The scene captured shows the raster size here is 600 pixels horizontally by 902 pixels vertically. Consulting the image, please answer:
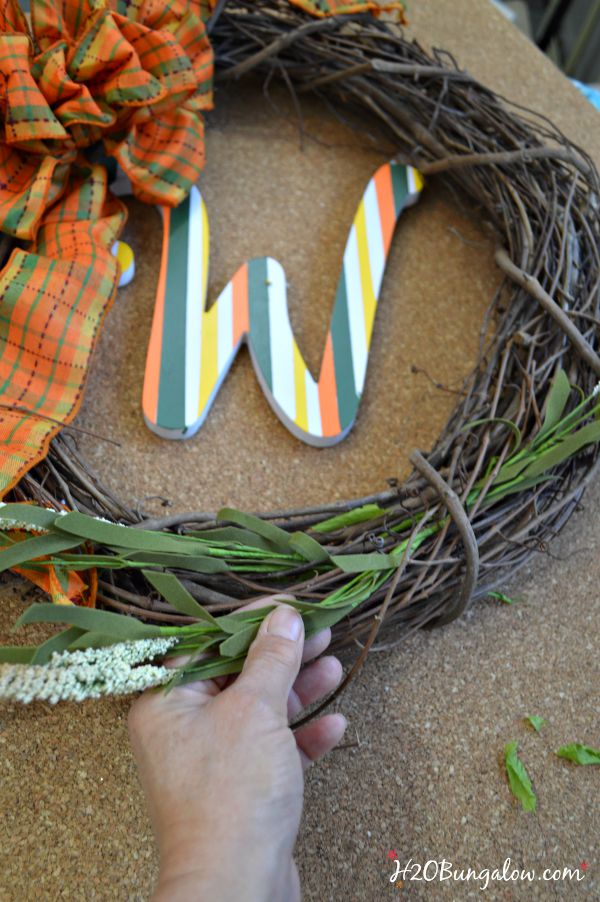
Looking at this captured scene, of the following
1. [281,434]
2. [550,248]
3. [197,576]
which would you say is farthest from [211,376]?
[550,248]

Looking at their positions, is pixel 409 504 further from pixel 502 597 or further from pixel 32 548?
pixel 32 548

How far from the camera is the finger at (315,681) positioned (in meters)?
0.73

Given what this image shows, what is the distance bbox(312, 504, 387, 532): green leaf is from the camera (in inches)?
30.7

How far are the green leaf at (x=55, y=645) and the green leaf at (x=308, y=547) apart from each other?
7.9 inches

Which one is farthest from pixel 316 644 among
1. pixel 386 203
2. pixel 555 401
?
pixel 386 203

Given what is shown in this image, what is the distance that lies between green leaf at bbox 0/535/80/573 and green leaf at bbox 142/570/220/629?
8cm

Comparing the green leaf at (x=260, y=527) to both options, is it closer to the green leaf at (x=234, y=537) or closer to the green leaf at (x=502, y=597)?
the green leaf at (x=234, y=537)

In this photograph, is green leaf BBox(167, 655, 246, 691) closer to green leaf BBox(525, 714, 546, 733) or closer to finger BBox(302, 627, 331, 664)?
finger BBox(302, 627, 331, 664)

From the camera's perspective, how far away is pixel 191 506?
87 centimetres

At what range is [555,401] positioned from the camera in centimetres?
81

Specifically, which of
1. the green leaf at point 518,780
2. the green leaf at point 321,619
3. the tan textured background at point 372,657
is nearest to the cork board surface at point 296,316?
the tan textured background at point 372,657

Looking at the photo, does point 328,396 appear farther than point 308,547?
Yes

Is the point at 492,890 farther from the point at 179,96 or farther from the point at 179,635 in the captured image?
the point at 179,96

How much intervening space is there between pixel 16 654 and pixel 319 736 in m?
0.28
